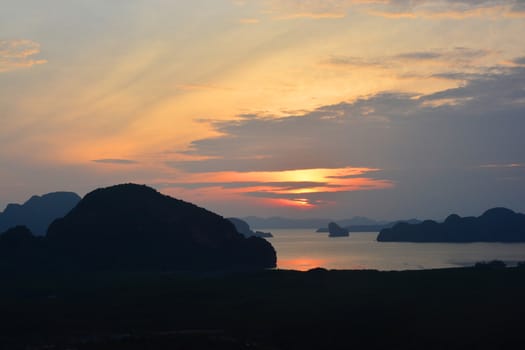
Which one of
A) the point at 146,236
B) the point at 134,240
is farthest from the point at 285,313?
the point at 146,236

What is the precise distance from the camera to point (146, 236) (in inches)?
6885

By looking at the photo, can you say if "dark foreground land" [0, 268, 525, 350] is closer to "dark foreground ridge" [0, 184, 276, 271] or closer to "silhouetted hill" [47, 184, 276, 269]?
"dark foreground ridge" [0, 184, 276, 271]

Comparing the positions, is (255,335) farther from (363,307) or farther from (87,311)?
(87,311)

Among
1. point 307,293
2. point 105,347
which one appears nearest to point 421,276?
point 307,293

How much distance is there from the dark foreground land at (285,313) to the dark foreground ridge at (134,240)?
50.9m

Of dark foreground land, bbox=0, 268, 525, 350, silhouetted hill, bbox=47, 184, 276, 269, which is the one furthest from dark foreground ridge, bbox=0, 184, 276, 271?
dark foreground land, bbox=0, 268, 525, 350

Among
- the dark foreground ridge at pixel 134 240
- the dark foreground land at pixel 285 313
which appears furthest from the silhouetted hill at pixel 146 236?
the dark foreground land at pixel 285 313

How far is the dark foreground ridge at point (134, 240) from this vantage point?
6329 inches

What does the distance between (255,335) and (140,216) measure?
404ft

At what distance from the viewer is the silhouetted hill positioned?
16562 centimetres

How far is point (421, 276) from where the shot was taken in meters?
105

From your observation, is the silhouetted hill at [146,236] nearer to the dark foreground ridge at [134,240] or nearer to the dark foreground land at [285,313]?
the dark foreground ridge at [134,240]

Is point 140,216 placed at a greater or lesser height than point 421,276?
greater

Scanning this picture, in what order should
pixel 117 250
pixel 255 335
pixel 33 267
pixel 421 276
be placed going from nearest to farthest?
pixel 255 335 → pixel 421 276 → pixel 33 267 → pixel 117 250
